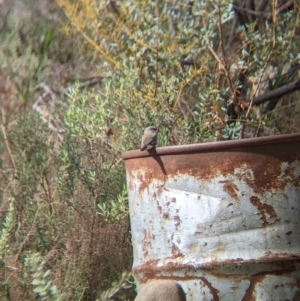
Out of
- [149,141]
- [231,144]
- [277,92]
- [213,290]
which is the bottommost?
[213,290]

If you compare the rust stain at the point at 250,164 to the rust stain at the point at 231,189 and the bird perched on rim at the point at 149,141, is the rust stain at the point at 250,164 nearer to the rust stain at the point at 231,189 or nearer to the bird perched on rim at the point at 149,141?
the rust stain at the point at 231,189

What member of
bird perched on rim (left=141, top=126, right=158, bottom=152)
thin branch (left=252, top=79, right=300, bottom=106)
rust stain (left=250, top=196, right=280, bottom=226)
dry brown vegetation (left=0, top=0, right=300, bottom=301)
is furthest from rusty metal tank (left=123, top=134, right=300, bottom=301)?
thin branch (left=252, top=79, right=300, bottom=106)

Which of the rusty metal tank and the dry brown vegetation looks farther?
the dry brown vegetation

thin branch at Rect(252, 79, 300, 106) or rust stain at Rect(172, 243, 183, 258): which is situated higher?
thin branch at Rect(252, 79, 300, 106)

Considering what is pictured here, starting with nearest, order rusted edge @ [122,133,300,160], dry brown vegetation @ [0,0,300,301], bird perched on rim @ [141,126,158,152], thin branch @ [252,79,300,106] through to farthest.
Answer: rusted edge @ [122,133,300,160]
bird perched on rim @ [141,126,158,152]
dry brown vegetation @ [0,0,300,301]
thin branch @ [252,79,300,106]

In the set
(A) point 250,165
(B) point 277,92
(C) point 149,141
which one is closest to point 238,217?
(A) point 250,165

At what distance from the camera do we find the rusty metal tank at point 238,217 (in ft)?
9.93

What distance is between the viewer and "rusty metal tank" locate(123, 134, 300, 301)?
3025mm

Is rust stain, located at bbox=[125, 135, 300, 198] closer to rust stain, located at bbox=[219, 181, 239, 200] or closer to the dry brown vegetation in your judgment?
rust stain, located at bbox=[219, 181, 239, 200]

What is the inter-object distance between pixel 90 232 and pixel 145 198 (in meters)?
0.93

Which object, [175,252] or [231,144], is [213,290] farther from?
[231,144]

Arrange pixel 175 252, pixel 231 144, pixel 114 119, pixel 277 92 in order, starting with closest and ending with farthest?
pixel 231 144
pixel 175 252
pixel 114 119
pixel 277 92

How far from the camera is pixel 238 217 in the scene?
3021 mm

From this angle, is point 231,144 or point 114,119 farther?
point 114,119
